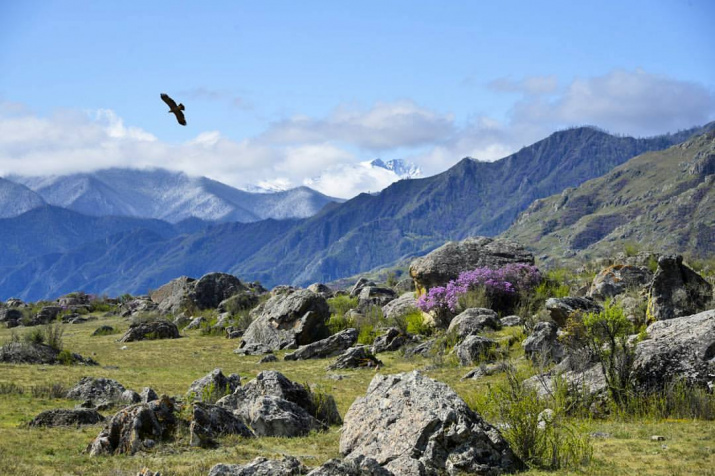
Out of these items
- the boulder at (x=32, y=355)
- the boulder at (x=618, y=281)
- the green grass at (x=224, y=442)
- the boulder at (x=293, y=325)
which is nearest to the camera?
the green grass at (x=224, y=442)

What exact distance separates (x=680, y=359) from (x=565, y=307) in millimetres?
11466

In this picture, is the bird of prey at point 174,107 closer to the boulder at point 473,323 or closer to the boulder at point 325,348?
the boulder at point 473,323

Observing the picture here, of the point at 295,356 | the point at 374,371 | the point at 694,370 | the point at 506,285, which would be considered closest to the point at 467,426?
the point at 694,370

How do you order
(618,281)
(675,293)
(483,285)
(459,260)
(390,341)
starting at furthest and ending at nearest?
(459,260) < (483,285) < (390,341) < (618,281) < (675,293)

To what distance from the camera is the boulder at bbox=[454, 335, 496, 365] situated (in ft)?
96.9

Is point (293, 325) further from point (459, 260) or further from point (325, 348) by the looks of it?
point (459, 260)

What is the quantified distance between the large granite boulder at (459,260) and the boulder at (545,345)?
16.9 m

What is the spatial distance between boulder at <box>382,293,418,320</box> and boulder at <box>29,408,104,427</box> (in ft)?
86.4

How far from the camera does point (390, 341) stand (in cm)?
3762

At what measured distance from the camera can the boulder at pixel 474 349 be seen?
96.9ft

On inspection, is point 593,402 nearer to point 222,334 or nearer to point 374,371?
point 374,371

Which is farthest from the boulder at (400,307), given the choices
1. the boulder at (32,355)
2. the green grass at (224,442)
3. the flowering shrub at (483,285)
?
the boulder at (32,355)

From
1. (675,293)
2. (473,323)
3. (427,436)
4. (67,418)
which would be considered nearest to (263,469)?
(427,436)

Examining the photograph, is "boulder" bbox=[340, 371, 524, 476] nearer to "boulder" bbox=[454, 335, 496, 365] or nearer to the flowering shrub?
"boulder" bbox=[454, 335, 496, 365]
